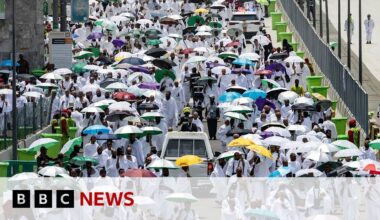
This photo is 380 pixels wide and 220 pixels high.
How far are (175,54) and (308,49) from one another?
7.39 meters

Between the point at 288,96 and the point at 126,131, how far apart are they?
728cm

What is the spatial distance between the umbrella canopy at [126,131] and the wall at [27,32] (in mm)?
19492

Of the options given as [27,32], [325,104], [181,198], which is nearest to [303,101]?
[325,104]

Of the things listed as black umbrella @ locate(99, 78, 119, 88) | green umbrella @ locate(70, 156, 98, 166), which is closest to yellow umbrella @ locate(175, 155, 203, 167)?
green umbrella @ locate(70, 156, 98, 166)

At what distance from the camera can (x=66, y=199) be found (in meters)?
30.7

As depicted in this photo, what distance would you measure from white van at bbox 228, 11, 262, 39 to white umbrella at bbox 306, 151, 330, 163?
30.1 metres

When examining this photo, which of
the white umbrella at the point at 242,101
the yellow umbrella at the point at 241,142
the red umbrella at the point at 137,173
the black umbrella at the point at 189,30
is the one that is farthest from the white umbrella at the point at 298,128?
the black umbrella at the point at 189,30

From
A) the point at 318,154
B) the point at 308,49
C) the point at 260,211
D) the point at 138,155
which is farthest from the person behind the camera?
the point at 308,49

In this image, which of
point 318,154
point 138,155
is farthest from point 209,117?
point 318,154

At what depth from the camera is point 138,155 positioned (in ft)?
127

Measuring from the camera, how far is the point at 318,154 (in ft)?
116

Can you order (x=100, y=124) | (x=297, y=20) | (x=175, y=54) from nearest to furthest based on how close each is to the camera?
1. (x=100, y=124)
2. (x=175, y=54)
3. (x=297, y=20)

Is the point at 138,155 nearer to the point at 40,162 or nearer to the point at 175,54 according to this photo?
the point at 40,162

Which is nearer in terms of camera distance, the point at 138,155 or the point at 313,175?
the point at 313,175
